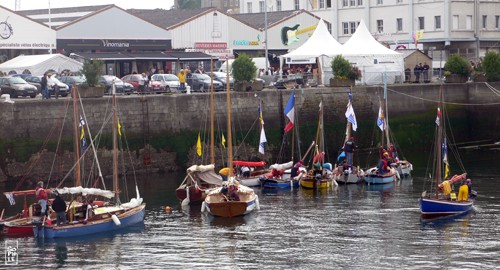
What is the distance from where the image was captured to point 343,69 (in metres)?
69.1

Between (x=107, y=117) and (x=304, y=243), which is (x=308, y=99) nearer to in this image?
(x=107, y=117)

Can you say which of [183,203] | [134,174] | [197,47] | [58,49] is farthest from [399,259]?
[197,47]

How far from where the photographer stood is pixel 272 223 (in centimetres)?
4403

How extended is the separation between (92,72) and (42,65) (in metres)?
12.3

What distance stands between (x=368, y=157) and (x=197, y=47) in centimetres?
2480

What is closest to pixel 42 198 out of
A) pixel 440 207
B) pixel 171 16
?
pixel 440 207

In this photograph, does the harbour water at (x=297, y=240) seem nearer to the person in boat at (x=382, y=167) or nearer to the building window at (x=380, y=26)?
the person in boat at (x=382, y=167)

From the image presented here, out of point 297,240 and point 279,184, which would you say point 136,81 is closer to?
point 279,184

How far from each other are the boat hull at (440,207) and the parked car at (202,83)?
26.3 meters

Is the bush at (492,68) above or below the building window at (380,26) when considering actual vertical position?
below

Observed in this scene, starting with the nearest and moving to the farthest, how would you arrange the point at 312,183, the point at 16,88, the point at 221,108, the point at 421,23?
the point at 312,183 < the point at 16,88 < the point at 221,108 < the point at 421,23

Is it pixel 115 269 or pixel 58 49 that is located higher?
pixel 58 49
